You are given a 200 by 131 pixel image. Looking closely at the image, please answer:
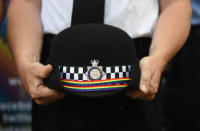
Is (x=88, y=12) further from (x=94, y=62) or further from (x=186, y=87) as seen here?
(x=186, y=87)

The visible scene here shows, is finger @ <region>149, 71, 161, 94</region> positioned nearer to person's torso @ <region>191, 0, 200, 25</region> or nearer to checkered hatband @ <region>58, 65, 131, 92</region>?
checkered hatband @ <region>58, 65, 131, 92</region>

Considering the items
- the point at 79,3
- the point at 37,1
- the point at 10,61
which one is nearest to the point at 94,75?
the point at 79,3

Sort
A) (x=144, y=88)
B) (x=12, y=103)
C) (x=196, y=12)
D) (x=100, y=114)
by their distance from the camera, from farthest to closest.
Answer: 1. (x=12, y=103)
2. (x=196, y=12)
3. (x=100, y=114)
4. (x=144, y=88)

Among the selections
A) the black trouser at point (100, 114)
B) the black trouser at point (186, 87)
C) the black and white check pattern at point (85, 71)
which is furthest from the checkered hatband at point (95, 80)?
the black trouser at point (186, 87)

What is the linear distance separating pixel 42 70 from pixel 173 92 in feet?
3.35

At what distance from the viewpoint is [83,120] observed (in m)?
Answer: 0.90

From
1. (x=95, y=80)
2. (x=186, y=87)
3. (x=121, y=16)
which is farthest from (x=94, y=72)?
(x=186, y=87)

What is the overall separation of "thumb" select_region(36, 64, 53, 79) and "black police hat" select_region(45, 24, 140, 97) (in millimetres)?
13

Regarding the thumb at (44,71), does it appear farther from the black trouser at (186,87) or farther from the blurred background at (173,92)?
the black trouser at (186,87)

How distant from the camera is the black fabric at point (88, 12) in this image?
2.96ft

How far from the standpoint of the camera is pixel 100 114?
0.90m

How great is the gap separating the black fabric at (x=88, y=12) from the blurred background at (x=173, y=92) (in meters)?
0.63

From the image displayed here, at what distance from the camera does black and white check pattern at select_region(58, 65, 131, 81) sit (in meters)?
0.78

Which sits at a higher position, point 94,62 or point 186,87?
point 94,62
